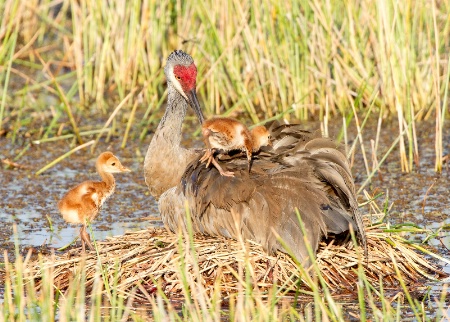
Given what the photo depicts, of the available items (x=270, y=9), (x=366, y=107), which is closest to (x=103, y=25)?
(x=270, y=9)

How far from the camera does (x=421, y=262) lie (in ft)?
17.7

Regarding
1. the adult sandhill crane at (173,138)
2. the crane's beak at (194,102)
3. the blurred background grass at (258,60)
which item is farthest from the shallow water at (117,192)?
the crane's beak at (194,102)

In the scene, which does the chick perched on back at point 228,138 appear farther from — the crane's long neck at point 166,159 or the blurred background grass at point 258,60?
the blurred background grass at point 258,60

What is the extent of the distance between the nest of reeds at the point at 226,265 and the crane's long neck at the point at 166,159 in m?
0.55

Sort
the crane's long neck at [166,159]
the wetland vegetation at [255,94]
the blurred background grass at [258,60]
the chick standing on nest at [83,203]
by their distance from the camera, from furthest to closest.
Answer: the blurred background grass at [258,60], the wetland vegetation at [255,94], the crane's long neck at [166,159], the chick standing on nest at [83,203]

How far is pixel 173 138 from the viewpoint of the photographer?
622 centimetres

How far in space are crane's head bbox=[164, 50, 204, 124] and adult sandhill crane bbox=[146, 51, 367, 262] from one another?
942mm

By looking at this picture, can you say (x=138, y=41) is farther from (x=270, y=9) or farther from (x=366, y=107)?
(x=366, y=107)

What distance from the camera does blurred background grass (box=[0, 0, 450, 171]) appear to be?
7.87 meters

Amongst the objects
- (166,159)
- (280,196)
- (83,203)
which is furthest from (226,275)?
(166,159)

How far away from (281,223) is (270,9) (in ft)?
11.8

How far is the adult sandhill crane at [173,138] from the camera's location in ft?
20.0

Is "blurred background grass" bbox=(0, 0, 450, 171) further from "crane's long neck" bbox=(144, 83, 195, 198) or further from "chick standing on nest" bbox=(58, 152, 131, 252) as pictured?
"chick standing on nest" bbox=(58, 152, 131, 252)

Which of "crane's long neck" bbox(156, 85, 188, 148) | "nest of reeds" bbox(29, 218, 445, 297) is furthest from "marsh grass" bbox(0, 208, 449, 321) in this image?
"crane's long neck" bbox(156, 85, 188, 148)
